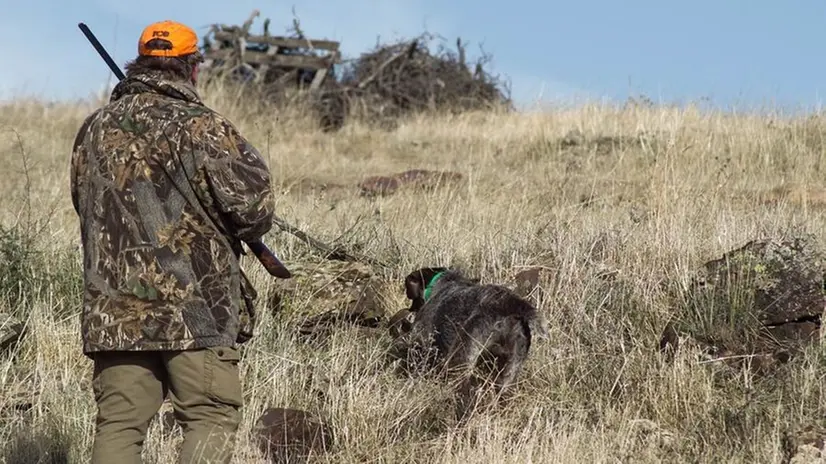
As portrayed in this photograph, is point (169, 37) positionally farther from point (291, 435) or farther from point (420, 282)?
point (420, 282)

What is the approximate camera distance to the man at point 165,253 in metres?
3.90

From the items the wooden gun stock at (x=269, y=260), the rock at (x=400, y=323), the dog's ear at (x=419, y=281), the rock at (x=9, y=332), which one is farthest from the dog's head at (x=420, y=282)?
the rock at (x=9, y=332)

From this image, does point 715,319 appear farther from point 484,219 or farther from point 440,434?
point 484,219

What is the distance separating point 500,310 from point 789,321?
68.4 inches

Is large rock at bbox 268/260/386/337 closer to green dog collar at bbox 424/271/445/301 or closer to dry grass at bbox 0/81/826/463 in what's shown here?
dry grass at bbox 0/81/826/463

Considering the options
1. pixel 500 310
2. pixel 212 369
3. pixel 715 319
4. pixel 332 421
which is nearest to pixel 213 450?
pixel 212 369

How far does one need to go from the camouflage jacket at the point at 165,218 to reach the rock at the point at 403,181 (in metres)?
6.62

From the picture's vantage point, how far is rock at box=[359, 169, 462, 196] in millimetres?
10992

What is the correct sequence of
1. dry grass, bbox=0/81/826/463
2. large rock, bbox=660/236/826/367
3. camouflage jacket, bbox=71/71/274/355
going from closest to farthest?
camouflage jacket, bbox=71/71/274/355, dry grass, bbox=0/81/826/463, large rock, bbox=660/236/826/367

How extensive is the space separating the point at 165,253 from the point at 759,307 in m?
3.74

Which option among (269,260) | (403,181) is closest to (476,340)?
(269,260)

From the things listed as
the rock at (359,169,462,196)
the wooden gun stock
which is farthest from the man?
the rock at (359,169,462,196)

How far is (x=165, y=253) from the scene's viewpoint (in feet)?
12.8

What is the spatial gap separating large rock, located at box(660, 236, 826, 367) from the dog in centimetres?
97
